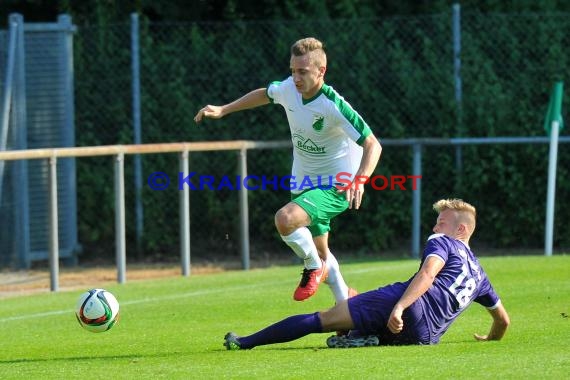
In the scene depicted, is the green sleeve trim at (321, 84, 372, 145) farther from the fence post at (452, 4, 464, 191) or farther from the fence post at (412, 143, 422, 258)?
the fence post at (452, 4, 464, 191)

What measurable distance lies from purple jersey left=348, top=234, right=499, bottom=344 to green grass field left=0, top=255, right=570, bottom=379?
149mm

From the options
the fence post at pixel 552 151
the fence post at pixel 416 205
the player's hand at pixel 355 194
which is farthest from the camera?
the fence post at pixel 416 205

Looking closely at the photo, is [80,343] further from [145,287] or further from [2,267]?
[2,267]

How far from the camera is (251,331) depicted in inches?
353

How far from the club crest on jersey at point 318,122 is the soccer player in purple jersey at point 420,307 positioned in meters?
1.44

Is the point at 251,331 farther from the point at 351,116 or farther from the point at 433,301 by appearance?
the point at 433,301

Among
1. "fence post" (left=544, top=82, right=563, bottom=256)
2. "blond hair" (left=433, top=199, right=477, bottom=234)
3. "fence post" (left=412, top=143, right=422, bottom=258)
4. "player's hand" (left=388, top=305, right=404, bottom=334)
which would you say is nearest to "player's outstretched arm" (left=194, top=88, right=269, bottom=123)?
"blond hair" (left=433, top=199, right=477, bottom=234)

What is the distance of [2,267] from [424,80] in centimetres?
587

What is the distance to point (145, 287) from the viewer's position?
40.5 feet

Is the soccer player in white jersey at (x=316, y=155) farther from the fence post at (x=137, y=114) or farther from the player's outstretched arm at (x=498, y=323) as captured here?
the fence post at (x=137, y=114)

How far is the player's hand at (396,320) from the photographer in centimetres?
721

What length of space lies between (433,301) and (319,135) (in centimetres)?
188

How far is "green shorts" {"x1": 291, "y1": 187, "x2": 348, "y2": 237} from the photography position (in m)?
8.61

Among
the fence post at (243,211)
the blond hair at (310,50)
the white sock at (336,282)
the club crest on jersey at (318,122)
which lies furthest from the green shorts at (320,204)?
the fence post at (243,211)
